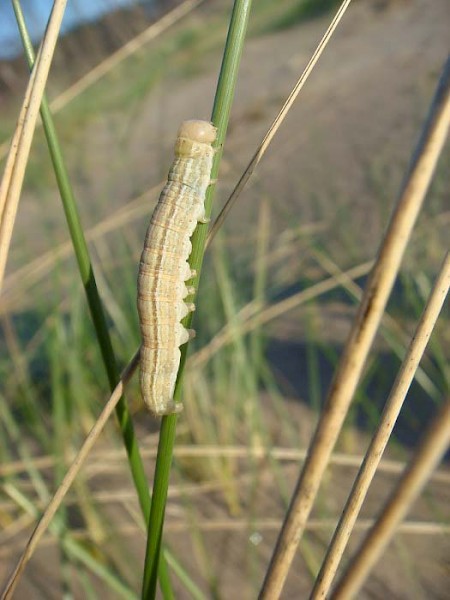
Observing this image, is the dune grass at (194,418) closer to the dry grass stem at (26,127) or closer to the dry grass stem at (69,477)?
the dry grass stem at (69,477)

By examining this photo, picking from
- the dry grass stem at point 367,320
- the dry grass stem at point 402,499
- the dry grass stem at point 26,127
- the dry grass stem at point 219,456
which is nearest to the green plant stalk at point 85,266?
the dry grass stem at point 26,127

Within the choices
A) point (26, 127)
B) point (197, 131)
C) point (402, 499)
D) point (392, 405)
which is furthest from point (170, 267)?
point (402, 499)

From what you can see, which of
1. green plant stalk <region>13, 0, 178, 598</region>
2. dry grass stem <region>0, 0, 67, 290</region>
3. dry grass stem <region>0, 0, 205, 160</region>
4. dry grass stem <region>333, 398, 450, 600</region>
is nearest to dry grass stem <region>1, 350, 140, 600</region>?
green plant stalk <region>13, 0, 178, 598</region>

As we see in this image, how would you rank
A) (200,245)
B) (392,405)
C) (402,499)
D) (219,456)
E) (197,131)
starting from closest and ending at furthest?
(402,499)
(392,405)
(200,245)
(197,131)
(219,456)

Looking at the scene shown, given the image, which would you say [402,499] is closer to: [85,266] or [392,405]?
[392,405]

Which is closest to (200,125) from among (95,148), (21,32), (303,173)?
(21,32)

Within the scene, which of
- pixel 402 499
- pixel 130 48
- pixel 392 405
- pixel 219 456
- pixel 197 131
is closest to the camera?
pixel 402 499
